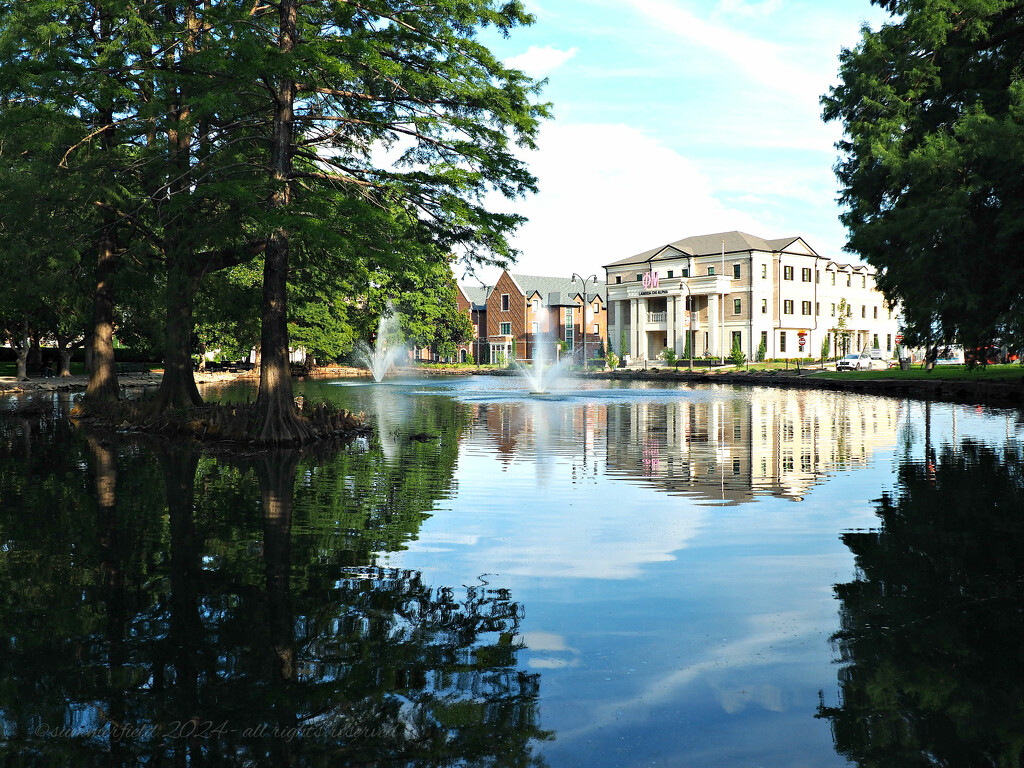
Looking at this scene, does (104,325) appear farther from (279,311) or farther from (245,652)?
(245,652)

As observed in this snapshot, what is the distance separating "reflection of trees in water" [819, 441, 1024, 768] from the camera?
5.12 m

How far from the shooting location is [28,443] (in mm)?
21203

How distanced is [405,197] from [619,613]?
1585 cm

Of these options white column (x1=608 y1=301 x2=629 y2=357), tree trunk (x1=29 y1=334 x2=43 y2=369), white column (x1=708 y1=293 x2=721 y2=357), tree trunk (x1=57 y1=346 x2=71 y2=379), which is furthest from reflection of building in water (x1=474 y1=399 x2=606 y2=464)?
white column (x1=608 y1=301 x2=629 y2=357)

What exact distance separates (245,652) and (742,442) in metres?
16.9

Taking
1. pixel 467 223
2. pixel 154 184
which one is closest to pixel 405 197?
pixel 467 223

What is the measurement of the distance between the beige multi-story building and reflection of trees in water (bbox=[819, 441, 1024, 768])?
240ft

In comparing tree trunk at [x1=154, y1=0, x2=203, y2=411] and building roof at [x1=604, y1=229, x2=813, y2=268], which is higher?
building roof at [x1=604, y1=229, x2=813, y2=268]

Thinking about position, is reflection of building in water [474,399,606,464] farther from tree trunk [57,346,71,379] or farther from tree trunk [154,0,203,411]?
tree trunk [57,346,71,379]

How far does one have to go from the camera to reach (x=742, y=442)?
2148cm

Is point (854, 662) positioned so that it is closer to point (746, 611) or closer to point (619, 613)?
point (746, 611)

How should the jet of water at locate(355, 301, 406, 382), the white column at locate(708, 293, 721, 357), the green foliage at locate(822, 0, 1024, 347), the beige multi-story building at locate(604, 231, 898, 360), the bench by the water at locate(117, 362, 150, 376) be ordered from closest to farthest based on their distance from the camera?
the green foliage at locate(822, 0, 1024, 347)
the bench by the water at locate(117, 362, 150, 376)
the beige multi-story building at locate(604, 231, 898, 360)
the jet of water at locate(355, 301, 406, 382)
the white column at locate(708, 293, 721, 357)

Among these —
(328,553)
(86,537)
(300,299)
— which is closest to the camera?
(328,553)
